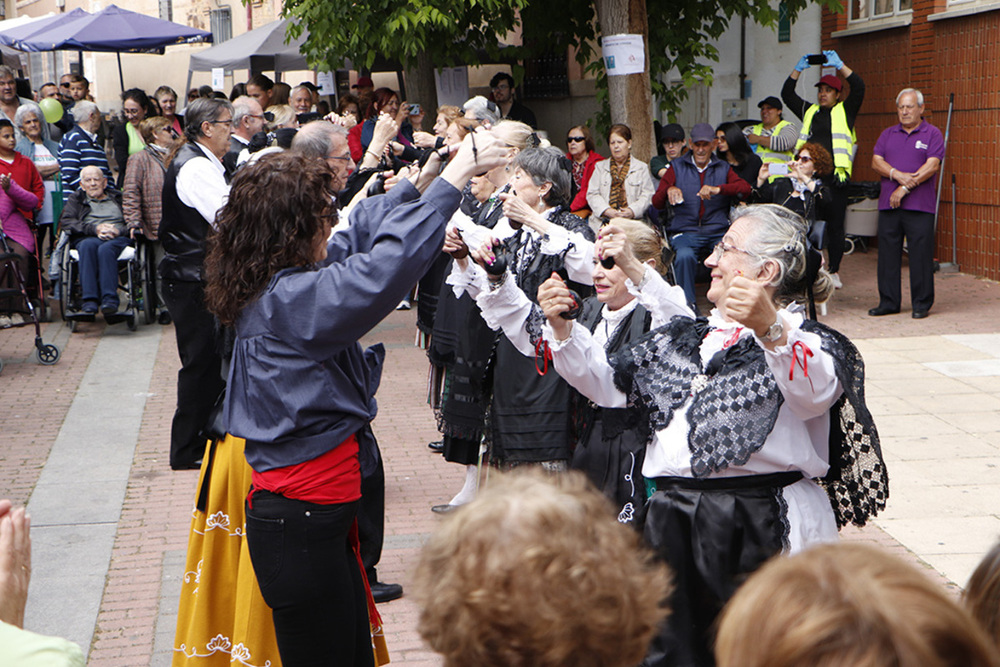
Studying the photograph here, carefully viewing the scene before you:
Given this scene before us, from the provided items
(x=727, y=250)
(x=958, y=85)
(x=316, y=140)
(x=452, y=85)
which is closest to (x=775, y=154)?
(x=958, y=85)

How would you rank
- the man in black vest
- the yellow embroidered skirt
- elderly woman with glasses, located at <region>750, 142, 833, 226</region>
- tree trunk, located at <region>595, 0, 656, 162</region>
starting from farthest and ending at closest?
tree trunk, located at <region>595, 0, 656, 162</region>, elderly woman with glasses, located at <region>750, 142, 833, 226</region>, the man in black vest, the yellow embroidered skirt

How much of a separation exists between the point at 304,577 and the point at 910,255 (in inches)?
351

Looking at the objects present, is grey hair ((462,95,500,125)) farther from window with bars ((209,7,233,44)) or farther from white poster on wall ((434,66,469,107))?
window with bars ((209,7,233,44))

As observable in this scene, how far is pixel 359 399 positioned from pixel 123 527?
3.31 metres

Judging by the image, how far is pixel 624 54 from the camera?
1066 centimetres

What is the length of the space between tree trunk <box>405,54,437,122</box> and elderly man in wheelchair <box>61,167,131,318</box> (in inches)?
160

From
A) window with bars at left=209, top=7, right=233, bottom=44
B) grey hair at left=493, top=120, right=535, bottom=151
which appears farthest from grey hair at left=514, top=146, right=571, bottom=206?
window with bars at left=209, top=7, right=233, bottom=44

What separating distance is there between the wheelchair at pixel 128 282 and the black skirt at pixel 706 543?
350 inches

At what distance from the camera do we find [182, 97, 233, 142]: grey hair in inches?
239

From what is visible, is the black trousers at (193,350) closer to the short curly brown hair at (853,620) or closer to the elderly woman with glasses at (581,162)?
the elderly woman with glasses at (581,162)

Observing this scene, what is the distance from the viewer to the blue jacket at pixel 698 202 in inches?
415

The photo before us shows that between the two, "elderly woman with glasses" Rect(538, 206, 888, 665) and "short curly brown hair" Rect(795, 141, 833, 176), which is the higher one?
"short curly brown hair" Rect(795, 141, 833, 176)

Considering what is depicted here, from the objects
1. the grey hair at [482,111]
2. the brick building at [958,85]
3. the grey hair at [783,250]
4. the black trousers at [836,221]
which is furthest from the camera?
the brick building at [958,85]

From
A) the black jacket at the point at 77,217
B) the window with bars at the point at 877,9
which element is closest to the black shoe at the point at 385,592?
the black jacket at the point at 77,217
